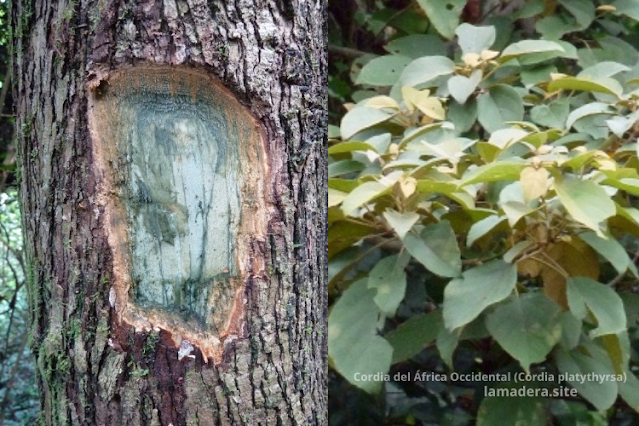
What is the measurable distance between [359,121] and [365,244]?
0.92ft

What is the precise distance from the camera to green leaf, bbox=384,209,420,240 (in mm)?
1222

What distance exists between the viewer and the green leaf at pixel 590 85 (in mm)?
1405

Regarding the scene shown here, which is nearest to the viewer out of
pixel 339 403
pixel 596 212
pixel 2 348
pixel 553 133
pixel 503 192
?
pixel 596 212

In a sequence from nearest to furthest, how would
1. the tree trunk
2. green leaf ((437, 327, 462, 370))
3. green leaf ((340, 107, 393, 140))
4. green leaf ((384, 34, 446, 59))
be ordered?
1. the tree trunk
2. green leaf ((437, 327, 462, 370))
3. green leaf ((340, 107, 393, 140))
4. green leaf ((384, 34, 446, 59))

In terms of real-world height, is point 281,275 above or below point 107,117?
below

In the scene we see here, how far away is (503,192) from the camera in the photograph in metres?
1.23

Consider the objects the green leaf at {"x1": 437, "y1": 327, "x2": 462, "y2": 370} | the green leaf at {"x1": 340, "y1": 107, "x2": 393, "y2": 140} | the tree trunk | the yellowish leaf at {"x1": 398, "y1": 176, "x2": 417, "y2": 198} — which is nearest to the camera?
the tree trunk

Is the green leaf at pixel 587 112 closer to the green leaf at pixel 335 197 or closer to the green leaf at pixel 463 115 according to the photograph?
the green leaf at pixel 463 115

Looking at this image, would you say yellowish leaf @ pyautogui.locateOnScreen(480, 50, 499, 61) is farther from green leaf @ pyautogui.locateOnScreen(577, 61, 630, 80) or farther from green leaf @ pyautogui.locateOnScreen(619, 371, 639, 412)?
green leaf @ pyautogui.locateOnScreen(619, 371, 639, 412)

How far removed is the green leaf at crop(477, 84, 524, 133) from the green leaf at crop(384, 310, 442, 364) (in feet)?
1.42

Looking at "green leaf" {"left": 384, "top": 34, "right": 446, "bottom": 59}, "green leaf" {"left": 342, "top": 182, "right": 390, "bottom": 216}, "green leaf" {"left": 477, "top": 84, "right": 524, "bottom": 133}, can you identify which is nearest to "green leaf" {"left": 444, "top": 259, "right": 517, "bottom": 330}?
"green leaf" {"left": 342, "top": 182, "right": 390, "bottom": 216}

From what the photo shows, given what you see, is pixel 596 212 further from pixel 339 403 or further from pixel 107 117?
pixel 339 403

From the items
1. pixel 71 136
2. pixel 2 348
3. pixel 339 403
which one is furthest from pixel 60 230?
pixel 2 348

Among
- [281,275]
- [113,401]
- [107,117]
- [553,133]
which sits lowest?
[113,401]
